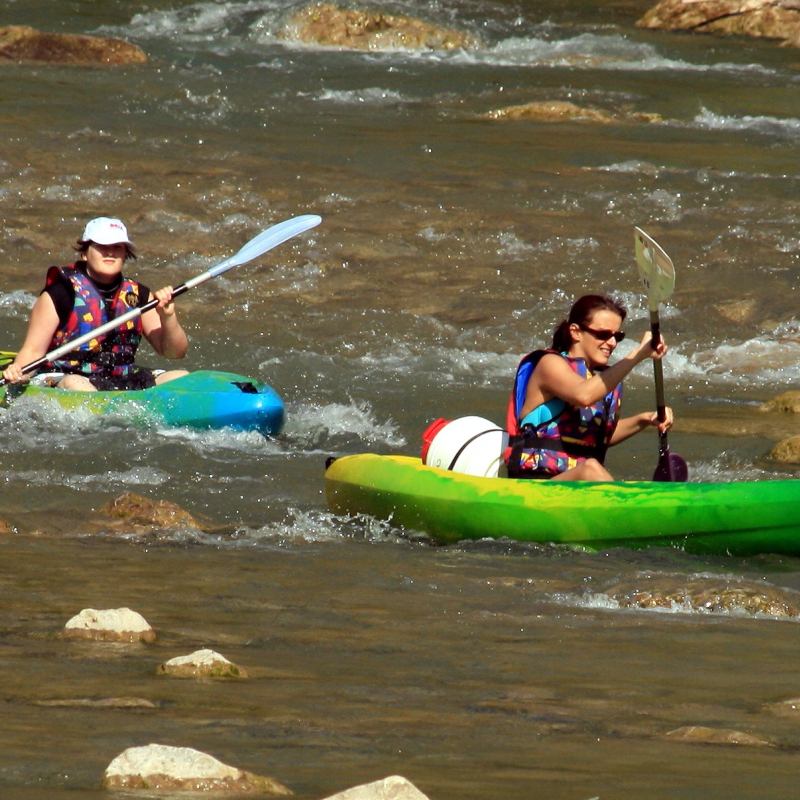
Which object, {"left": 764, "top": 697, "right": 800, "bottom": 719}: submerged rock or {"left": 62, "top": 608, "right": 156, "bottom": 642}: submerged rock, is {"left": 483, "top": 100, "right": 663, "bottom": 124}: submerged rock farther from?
{"left": 764, "top": 697, "right": 800, "bottom": 719}: submerged rock

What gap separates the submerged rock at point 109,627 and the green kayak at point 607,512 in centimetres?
195

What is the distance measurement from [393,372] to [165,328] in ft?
7.94

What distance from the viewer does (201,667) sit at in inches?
124

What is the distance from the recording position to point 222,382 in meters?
7.21

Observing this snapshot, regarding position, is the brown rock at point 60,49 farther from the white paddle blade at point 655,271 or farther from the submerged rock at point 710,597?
the submerged rock at point 710,597

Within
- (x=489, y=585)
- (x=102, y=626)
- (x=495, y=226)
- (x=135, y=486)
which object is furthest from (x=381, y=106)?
(x=102, y=626)

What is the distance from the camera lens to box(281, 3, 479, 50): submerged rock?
18203mm

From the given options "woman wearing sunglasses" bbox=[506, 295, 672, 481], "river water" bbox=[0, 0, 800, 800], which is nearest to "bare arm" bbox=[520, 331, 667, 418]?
"woman wearing sunglasses" bbox=[506, 295, 672, 481]

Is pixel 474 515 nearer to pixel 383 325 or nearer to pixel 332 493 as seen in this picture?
pixel 332 493

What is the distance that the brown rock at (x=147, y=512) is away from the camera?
5.32 metres

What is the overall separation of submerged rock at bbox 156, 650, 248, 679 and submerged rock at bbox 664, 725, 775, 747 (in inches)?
36.8

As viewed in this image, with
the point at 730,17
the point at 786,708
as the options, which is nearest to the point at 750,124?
the point at 730,17

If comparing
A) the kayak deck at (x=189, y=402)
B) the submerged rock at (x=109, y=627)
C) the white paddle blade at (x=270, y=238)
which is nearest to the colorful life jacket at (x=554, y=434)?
the kayak deck at (x=189, y=402)

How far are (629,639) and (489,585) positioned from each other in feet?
2.59
